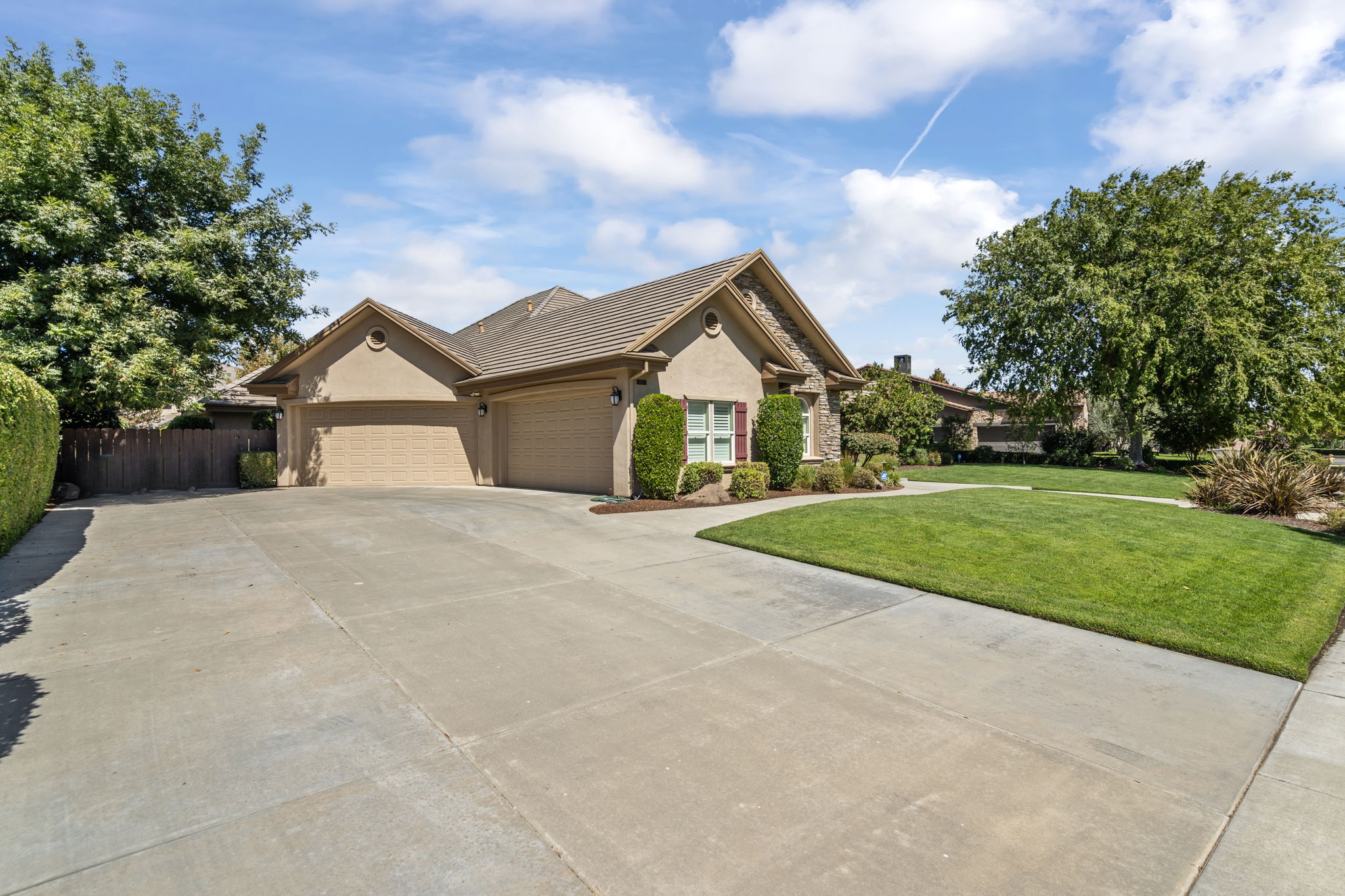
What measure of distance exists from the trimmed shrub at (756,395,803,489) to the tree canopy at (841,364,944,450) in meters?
9.28

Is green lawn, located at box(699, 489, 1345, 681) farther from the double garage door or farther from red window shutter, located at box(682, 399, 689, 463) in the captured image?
the double garage door

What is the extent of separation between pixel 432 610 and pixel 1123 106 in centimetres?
1399

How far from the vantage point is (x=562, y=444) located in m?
16.3

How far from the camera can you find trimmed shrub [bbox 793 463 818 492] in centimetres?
1647

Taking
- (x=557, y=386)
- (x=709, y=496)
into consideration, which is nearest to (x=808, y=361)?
(x=709, y=496)

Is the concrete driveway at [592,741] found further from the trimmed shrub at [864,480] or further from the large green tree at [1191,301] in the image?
the large green tree at [1191,301]

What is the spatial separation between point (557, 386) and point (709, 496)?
16.5ft

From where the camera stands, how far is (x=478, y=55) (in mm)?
10227

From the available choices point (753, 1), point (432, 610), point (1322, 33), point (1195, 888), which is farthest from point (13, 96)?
point (1322, 33)

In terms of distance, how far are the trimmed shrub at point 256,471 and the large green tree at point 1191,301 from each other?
28717 mm

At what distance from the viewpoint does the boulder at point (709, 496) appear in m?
13.6

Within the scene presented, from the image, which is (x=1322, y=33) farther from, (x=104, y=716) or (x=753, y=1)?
(x=104, y=716)

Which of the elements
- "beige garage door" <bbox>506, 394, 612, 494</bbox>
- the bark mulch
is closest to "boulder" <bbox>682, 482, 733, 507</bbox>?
the bark mulch

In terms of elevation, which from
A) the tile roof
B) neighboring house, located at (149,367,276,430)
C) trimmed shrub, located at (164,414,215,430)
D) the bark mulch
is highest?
the tile roof
